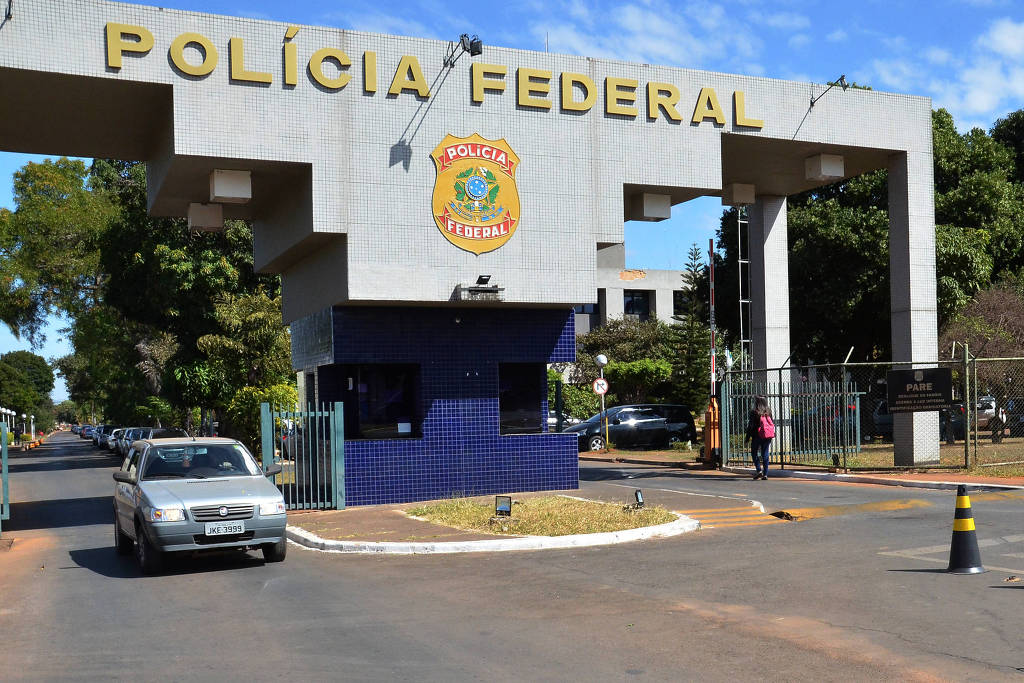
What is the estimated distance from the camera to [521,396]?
1914 centimetres

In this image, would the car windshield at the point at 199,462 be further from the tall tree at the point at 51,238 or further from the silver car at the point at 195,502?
the tall tree at the point at 51,238

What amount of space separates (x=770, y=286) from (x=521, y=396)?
909 centimetres

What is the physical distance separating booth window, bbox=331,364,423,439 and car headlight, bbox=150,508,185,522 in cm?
730

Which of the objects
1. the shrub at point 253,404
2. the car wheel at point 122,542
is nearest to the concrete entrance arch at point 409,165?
the car wheel at point 122,542

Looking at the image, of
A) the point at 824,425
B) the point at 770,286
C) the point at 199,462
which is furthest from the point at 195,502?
the point at 770,286

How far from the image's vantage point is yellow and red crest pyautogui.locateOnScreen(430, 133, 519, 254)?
17578 millimetres

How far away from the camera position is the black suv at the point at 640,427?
33906 mm

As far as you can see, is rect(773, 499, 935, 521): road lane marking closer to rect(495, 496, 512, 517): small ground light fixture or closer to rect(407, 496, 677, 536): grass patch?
rect(407, 496, 677, 536): grass patch

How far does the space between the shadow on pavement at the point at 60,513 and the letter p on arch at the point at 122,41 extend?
7695 mm

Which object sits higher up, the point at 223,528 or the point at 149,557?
the point at 223,528

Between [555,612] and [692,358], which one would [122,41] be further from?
[692,358]

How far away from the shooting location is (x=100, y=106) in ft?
55.4

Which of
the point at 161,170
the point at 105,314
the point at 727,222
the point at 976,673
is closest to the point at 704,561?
the point at 976,673

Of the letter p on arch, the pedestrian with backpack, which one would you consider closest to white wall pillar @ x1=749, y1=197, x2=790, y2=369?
the pedestrian with backpack
